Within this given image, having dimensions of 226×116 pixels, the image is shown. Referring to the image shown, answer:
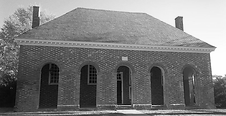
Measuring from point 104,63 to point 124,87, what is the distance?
13.7 ft

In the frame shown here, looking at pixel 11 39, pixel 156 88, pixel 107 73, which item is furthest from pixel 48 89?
pixel 11 39

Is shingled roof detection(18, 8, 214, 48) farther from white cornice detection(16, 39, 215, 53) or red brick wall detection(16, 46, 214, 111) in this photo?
red brick wall detection(16, 46, 214, 111)

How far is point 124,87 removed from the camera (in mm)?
18453

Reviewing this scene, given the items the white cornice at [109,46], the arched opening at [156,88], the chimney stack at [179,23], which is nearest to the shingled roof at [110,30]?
the white cornice at [109,46]

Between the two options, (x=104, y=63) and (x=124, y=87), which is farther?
(x=124, y=87)

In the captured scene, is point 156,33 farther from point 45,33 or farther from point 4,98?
point 4,98

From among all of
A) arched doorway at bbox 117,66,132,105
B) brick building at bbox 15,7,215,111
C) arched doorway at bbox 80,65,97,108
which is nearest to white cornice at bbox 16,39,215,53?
brick building at bbox 15,7,215,111

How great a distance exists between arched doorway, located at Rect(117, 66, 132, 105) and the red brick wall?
293 centimetres

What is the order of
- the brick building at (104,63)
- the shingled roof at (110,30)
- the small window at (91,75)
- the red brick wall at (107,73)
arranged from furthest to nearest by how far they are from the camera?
1. the small window at (91,75)
2. the shingled roof at (110,30)
3. the brick building at (104,63)
4. the red brick wall at (107,73)

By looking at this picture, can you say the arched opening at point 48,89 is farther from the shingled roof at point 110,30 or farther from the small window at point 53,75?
the shingled roof at point 110,30

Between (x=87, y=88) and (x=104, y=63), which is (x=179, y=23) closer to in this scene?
(x=104, y=63)

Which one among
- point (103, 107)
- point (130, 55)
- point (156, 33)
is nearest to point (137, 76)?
point (130, 55)

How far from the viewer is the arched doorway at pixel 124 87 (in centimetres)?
1830

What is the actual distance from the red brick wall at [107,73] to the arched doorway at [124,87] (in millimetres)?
2927
